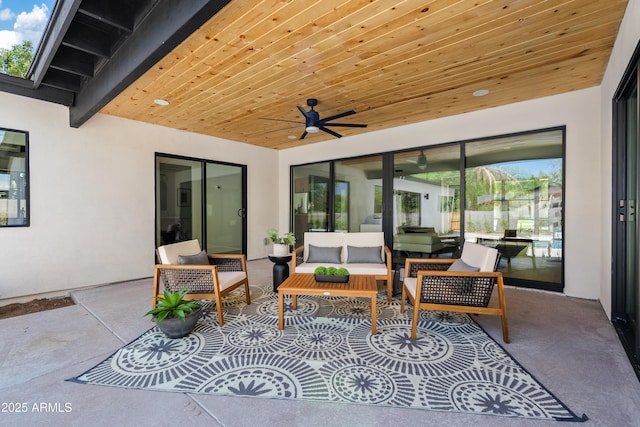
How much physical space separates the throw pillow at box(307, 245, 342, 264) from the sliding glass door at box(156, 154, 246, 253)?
2.80m

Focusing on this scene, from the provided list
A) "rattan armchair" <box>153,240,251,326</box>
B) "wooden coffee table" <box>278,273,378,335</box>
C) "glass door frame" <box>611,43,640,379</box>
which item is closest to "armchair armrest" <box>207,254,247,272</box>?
"rattan armchair" <box>153,240,251,326</box>

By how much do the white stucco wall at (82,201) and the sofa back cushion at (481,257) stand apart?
504 centimetres

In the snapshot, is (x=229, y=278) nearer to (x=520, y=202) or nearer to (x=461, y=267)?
(x=461, y=267)

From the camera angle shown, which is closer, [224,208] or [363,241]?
[363,241]

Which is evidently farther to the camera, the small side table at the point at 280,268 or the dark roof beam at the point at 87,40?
the small side table at the point at 280,268

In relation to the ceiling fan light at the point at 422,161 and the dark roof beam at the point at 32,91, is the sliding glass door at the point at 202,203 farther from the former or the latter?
the ceiling fan light at the point at 422,161

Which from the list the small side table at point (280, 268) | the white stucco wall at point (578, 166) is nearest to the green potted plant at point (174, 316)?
the small side table at point (280, 268)

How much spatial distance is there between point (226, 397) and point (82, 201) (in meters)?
4.24

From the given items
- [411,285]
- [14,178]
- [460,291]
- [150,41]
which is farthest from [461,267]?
[14,178]

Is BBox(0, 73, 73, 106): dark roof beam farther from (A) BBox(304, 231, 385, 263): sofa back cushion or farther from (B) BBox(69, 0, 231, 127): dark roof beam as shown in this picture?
(A) BBox(304, 231, 385, 263): sofa back cushion

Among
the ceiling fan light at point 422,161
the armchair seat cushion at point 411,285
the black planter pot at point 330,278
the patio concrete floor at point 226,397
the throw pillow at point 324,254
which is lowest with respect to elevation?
the patio concrete floor at point 226,397

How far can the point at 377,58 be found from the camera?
3.03m

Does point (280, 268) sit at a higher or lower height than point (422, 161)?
lower

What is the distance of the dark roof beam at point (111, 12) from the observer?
2.33 metres
